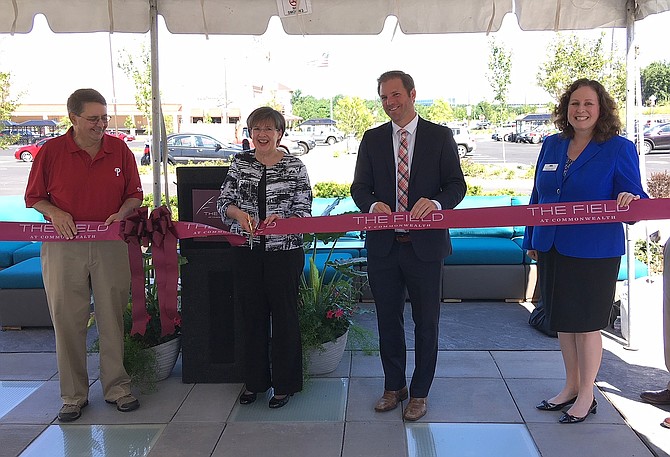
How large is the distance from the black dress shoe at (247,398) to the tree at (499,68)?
682 inches

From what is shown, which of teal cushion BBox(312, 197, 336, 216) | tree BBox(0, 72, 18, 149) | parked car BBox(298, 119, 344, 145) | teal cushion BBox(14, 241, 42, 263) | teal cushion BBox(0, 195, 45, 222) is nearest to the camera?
teal cushion BBox(14, 241, 42, 263)

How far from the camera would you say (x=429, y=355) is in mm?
3746

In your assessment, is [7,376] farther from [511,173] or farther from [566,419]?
[511,173]

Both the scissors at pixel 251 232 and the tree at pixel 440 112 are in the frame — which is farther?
the tree at pixel 440 112

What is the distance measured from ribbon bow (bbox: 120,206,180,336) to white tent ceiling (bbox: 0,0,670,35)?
1648 mm

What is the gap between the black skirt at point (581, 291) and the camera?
3.46 m

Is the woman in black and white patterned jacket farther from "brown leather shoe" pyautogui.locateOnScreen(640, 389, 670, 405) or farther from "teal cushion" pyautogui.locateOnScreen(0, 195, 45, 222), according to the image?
"teal cushion" pyautogui.locateOnScreen(0, 195, 45, 222)

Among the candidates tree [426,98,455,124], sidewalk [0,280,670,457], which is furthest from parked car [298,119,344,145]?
sidewalk [0,280,670,457]

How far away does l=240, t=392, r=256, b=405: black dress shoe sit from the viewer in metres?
4.05

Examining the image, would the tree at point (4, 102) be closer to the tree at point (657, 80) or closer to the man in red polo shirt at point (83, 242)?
the man in red polo shirt at point (83, 242)

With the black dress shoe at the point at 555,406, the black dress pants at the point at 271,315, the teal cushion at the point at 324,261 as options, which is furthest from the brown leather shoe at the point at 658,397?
the teal cushion at the point at 324,261

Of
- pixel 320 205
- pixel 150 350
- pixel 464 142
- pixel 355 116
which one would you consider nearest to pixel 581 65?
pixel 320 205

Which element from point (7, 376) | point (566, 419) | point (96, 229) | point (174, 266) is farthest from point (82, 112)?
point (566, 419)

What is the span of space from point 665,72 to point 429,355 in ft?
209
